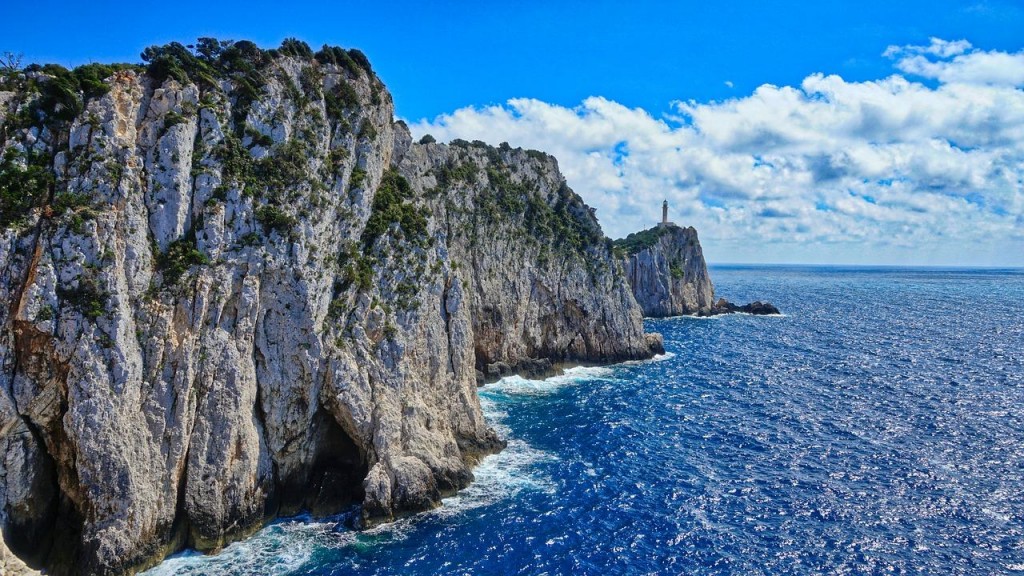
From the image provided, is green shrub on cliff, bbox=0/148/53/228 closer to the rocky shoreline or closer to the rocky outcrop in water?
the rocky shoreline

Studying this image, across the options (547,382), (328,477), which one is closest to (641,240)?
A: (547,382)

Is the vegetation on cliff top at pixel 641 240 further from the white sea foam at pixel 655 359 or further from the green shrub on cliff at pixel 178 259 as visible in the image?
the green shrub on cliff at pixel 178 259

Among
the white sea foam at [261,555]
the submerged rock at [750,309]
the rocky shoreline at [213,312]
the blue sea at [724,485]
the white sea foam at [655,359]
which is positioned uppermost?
the rocky shoreline at [213,312]

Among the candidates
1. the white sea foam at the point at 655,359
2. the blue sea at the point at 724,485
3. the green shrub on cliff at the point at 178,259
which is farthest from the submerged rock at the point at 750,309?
the green shrub on cliff at the point at 178,259

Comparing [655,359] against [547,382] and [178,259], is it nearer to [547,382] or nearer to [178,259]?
[547,382]

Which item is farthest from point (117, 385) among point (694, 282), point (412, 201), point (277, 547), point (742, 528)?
point (694, 282)

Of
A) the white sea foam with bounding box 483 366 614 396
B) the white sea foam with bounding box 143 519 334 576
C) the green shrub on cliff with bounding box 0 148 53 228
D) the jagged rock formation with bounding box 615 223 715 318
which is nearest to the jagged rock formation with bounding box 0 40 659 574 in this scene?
the green shrub on cliff with bounding box 0 148 53 228
